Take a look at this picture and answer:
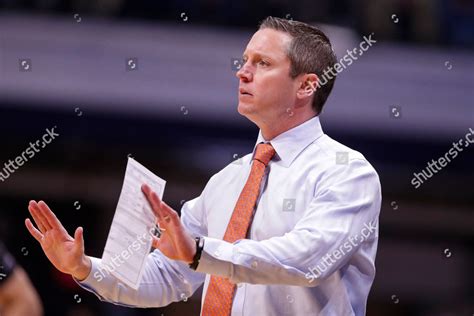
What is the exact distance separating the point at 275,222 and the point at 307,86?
462 millimetres

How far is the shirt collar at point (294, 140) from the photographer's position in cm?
274

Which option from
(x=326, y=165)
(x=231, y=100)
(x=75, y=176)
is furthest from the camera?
(x=75, y=176)

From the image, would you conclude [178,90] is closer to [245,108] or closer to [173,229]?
[245,108]

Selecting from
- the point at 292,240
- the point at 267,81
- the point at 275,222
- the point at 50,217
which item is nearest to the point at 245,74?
the point at 267,81

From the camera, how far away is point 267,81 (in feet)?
9.02

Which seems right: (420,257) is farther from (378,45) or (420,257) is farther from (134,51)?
(134,51)

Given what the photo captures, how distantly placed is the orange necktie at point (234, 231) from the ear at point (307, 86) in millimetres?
240

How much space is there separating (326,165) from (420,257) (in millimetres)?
6114

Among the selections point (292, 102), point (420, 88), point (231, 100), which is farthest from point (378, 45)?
point (292, 102)

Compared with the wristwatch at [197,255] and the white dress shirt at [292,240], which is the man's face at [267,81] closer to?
the white dress shirt at [292,240]

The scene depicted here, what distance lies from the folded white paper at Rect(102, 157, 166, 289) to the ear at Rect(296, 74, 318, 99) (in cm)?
59

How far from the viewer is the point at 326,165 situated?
261 centimetres

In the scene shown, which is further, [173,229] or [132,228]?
[132,228]

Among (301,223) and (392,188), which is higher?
(301,223)
